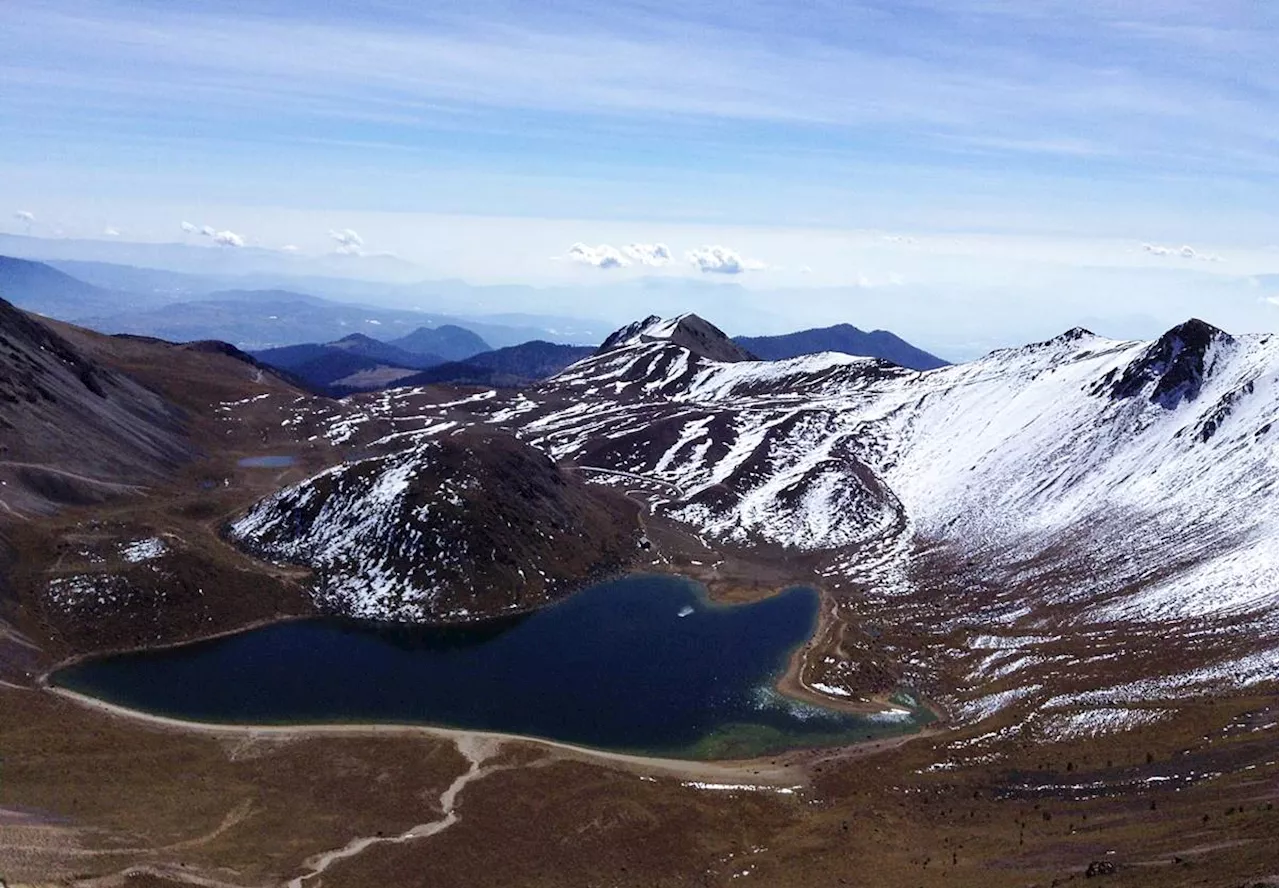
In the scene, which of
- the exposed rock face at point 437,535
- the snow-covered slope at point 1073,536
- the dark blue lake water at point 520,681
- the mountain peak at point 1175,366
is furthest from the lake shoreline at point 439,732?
the mountain peak at point 1175,366

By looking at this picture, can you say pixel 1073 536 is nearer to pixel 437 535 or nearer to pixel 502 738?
pixel 437 535

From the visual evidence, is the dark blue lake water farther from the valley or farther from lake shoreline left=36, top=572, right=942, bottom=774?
the valley

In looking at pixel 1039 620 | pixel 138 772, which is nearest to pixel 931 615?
pixel 1039 620

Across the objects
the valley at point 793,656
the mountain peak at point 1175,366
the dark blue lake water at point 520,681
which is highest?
the mountain peak at point 1175,366

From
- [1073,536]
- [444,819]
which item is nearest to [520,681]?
[444,819]

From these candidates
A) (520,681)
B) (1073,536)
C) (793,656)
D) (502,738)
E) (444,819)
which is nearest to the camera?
(444,819)

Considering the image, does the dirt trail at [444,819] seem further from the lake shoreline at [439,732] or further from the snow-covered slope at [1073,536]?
the snow-covered slope at [1073,536]

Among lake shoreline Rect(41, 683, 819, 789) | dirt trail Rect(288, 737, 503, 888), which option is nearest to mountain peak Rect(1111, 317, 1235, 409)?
lake shoreline Rect(41, 683, 819, 789)
